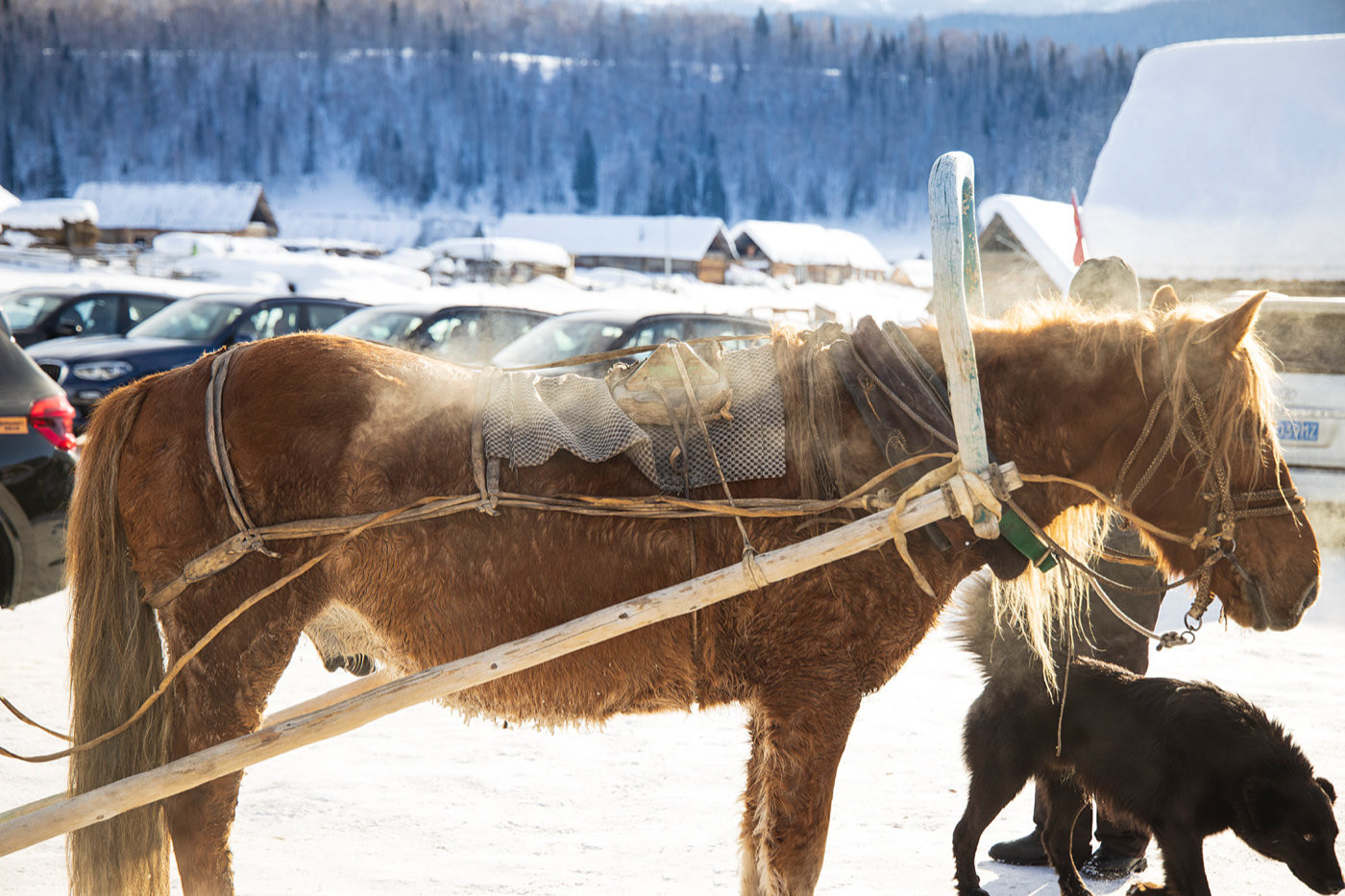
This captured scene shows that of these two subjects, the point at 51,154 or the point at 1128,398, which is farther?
the point at 51,154

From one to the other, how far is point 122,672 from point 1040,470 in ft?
7.02

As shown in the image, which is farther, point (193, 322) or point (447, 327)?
point (193, 322)

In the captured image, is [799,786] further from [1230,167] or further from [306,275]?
[306,275]

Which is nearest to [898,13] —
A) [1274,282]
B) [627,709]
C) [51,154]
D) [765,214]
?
[765,214]

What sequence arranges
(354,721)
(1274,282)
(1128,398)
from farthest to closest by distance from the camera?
1. (1274,282)
2. (1128,398)
3. (354,721)

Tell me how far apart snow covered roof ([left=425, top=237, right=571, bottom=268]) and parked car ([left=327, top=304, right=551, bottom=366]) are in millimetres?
38037

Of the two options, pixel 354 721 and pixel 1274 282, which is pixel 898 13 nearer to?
pixel 1274 282

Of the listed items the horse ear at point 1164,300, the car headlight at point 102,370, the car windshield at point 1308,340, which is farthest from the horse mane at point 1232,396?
the car headlight at point 102,370

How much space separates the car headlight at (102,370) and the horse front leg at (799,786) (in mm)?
9392

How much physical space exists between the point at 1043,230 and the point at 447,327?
9014mm

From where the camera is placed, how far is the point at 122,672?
214cm

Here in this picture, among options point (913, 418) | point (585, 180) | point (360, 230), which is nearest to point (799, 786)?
point (913, 418)

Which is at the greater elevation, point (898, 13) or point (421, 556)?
point (898, 13)

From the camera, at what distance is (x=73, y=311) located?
41.8ft
